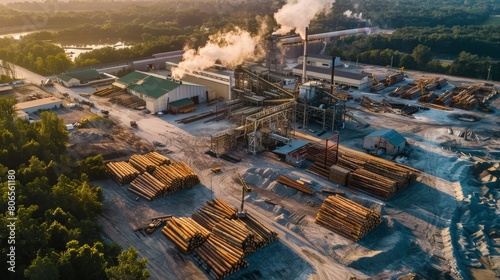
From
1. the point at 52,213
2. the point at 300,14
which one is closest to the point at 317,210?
the point at 52,213

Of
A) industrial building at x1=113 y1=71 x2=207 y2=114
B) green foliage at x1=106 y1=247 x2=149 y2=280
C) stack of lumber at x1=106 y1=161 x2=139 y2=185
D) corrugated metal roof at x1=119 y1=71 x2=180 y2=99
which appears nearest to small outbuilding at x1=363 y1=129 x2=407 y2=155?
stack of lumber at x1=106 y1=161 x2=139 y2=185

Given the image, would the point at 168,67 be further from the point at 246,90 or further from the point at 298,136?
the point at 298,136

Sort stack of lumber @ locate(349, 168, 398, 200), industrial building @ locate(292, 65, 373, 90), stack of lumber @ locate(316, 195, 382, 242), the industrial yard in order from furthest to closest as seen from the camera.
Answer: industrial building @ locate(292, 65, 373, 90)
stack of lumber @ locate(349, 168, 398, 200)
stack of lumber @ locate(316, 195, 382, 242)
the industrial yard

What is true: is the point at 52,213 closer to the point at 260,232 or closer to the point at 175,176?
the point at 175,176

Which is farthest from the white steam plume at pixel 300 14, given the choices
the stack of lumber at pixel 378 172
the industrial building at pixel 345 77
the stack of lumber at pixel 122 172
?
the stack of lumber at pixel 122 172

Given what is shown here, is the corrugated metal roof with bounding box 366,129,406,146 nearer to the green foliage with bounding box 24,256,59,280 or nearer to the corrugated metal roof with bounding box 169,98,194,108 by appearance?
the corrugated metal roof with bounding box 169,98,194,108

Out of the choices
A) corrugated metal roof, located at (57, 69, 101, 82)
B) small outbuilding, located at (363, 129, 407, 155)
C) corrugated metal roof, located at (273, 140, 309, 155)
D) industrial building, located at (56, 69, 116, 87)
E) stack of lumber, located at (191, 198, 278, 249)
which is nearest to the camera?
stack of lumber, located at (191, 198, 278, 249)

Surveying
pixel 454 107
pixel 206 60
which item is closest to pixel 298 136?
pixel 206 60

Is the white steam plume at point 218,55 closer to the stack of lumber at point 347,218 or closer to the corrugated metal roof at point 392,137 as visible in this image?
the corrugated metal roof at point 392,137
